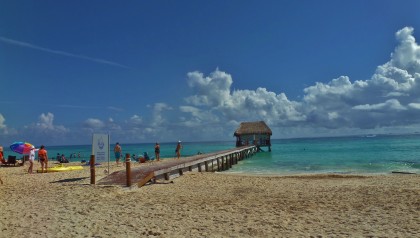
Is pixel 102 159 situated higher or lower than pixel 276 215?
higher

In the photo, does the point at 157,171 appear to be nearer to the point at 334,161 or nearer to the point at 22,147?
the point at 22,147

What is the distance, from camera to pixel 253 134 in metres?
51.2

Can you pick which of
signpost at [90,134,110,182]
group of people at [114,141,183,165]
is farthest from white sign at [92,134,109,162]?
group of people at [114,141,183,165]

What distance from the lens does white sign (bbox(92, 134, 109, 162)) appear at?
14738 mm

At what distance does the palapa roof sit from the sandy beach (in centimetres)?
3800

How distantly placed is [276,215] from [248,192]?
3.84 m

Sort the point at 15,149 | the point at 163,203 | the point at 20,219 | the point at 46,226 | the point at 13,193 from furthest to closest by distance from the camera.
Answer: the point at 15,149 → the point at 13,193 → the point at 163,203 → the point at 20,219 → the point at 46,226

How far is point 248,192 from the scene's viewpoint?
1227cm

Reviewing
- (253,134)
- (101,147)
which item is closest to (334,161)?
(253,134)

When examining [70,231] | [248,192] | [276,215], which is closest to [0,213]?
[70,231]

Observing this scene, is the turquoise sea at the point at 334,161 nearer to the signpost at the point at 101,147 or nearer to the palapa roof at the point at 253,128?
the palapa roof at the point at 253,128

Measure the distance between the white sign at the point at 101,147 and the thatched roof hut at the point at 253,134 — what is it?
36.5 meters

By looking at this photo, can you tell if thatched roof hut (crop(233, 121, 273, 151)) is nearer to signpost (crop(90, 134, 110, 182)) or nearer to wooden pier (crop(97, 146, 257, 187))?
wooden pier (crop(97, 146, 257, 187))

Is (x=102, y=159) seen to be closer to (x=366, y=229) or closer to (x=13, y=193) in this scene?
(x=13, y=193)
